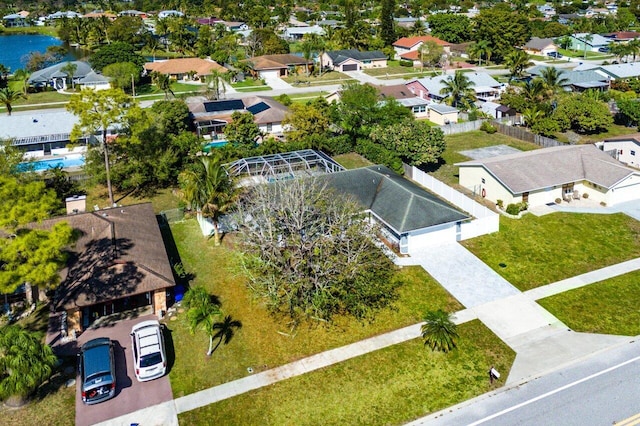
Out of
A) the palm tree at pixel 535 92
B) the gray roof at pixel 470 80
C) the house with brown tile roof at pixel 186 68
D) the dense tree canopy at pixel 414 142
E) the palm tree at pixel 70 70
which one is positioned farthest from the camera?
the house with brown tile roof at pixel 186 68

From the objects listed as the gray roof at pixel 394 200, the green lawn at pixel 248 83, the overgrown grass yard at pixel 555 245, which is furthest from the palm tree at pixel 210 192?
the green lawn at pixel 248 83

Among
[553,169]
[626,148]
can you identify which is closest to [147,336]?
[553,169]

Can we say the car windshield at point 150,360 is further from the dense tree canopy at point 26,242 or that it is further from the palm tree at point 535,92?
the palm tree at point 535,92

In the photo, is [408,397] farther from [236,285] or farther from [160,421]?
[236,285]

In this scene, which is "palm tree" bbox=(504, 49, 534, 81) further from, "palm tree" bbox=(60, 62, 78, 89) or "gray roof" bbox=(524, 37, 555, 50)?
"palm tree" bbox=(60, 62, 78, 89)

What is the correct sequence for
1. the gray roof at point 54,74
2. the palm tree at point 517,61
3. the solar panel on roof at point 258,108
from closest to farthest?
the solar panel on roof at point 258,108
the gray roof at point 54,74
the palm tree at point 517,61

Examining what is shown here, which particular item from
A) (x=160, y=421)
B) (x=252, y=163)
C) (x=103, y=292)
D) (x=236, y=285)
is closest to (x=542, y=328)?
(x=236, y=285)

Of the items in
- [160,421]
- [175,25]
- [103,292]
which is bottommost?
[160,421]
